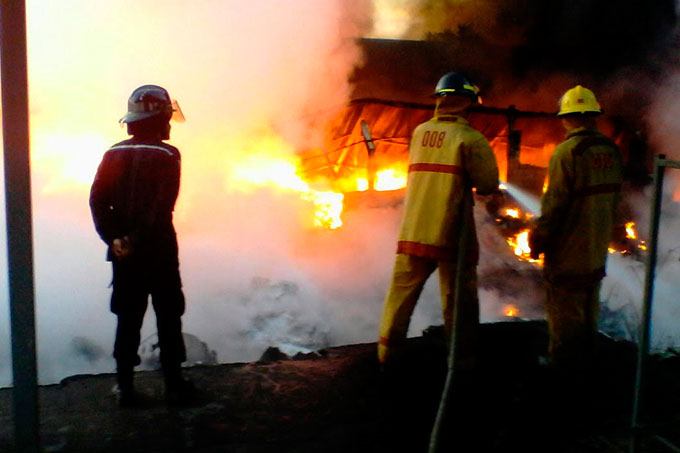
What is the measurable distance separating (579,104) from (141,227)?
9.32 ft

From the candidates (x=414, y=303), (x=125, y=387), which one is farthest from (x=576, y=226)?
(x=125, y=387)

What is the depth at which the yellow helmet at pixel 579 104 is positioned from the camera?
4322 millimetres

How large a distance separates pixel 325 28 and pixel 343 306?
4.41m

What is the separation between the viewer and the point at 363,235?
316 inches

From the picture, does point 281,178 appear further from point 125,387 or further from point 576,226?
point 125,387

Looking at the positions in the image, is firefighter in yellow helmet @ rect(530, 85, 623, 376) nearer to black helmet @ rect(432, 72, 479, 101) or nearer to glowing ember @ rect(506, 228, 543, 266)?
black helmet @ rect(432, 72, 479, 101)

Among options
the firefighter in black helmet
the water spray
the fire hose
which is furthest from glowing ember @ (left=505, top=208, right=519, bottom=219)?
the firefighter in black helmet

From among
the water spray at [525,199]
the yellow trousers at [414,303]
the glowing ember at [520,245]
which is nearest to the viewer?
the yellow trousers at [414,303]

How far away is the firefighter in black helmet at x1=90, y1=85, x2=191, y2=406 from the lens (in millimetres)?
3742

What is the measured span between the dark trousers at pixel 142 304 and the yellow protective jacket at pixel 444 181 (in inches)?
56.7

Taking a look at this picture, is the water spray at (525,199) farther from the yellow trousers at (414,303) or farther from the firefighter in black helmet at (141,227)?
the firefighter in black helmet at (141,227)

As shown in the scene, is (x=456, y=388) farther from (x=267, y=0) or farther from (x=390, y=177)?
(x=390, y=177)

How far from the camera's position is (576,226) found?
4.29m

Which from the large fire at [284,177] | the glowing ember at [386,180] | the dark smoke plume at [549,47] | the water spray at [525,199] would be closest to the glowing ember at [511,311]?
the large fire at [284,177]
